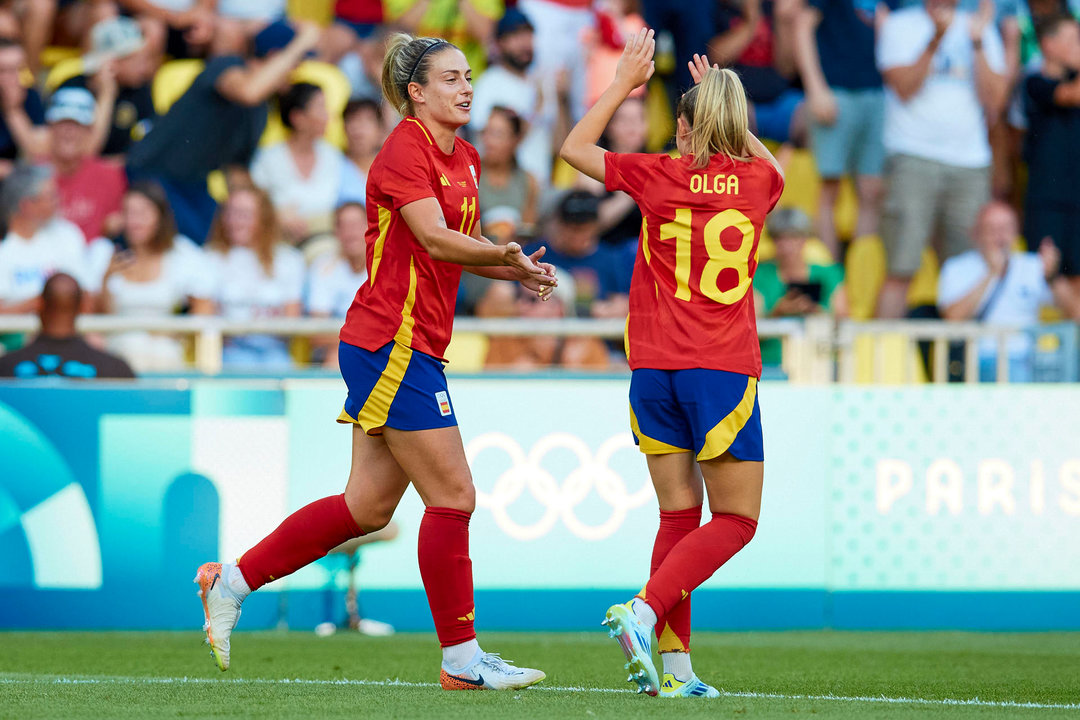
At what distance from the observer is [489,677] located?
16.0ft

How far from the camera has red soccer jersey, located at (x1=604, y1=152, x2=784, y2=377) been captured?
4840 millimetres

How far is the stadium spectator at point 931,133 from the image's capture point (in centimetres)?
1095

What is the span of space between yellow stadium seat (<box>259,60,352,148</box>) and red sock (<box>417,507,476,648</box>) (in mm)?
6611

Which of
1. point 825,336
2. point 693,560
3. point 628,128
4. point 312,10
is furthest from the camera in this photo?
point 312,10

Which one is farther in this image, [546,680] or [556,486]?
[556,486]

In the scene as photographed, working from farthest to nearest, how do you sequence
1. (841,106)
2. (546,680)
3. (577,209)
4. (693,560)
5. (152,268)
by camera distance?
(841,106), (577,209), (152,268), (546,680), (693,560)

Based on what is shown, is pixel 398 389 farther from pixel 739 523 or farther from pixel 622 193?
pixel 622 193

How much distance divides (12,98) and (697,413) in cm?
737

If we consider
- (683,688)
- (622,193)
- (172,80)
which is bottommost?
(683,688)

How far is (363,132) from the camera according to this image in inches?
426

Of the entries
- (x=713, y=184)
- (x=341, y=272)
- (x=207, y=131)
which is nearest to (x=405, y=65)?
(x=713, y=184)

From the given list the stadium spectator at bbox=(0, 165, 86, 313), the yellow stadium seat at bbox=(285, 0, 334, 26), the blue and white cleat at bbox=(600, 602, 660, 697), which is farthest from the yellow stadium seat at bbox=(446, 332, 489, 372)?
the blue and white cleat at bbox=(600, 602, 660, 697)

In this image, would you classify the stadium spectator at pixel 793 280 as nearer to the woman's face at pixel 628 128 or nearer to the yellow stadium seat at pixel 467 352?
the woman's face at pixel 628 128

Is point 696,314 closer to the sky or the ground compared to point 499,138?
closer to the ground
